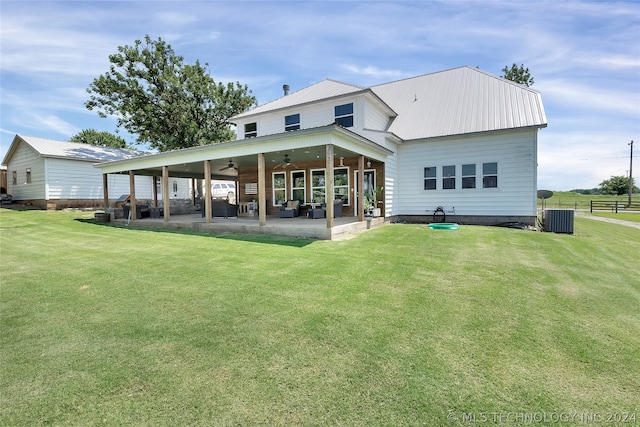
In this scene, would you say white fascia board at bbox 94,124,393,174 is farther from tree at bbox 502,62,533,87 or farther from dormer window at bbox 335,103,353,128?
tree at bbox 502,62,533,87

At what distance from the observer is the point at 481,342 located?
10.3 ft

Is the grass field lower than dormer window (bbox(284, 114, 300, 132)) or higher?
lower

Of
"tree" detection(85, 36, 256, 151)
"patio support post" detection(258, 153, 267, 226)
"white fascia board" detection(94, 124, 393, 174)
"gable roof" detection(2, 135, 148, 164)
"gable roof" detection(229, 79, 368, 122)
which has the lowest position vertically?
"patio support post" detection(258, 153, 267, 226)

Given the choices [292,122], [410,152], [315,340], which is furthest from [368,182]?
[315,340]

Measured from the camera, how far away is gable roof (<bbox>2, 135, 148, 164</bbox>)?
19.6 m

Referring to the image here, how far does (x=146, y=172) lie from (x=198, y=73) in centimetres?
1127

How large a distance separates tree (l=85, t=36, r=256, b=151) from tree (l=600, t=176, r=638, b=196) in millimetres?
81801

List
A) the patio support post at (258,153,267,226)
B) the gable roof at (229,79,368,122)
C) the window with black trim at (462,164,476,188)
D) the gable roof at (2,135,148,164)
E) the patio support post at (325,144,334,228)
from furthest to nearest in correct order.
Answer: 1. the gable roof at (2,135,148,164)
2. the gable roof at (229,79,368,122)
3. the window with black trim at (462,164,476,188)
4. the patio support post at (258,153,267,226)
5. the patio support post at (325,144,334,228)

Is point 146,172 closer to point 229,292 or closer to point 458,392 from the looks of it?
point 229,292

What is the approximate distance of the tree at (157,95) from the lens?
72.1 ft

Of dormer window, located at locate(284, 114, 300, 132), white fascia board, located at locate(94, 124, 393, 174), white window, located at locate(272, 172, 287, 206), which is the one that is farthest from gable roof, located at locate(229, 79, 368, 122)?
white fascia board, located at locate(94, 124, 393, 174)

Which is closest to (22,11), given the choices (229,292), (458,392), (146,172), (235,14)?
(235,14)

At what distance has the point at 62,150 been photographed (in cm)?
2072

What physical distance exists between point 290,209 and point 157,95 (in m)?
17.0
